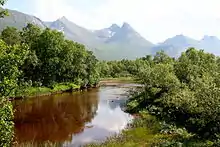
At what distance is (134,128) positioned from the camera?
3975 cm

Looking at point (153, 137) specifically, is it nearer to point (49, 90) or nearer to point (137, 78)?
point (137, 78)

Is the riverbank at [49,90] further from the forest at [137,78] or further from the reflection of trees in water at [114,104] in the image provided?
the reflection of trees in water at [114,104]

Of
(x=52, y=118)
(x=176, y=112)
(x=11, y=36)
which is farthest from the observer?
(x=11, y=36)

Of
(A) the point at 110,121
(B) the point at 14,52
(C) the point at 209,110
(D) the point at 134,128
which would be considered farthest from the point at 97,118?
(B) the point at 14,52

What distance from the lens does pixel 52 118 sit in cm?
4866

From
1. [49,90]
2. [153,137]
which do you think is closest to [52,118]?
[153,137]

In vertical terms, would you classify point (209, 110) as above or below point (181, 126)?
above

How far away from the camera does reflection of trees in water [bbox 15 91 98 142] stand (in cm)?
3788

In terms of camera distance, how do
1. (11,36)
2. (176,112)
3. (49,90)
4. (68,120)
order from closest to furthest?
1. (176,112)
2. (68,120)
3. (49,90)
4. (11,36)

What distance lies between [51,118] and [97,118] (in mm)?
7275

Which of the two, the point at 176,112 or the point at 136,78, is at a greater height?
the point at 136,78

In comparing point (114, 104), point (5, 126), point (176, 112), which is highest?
Result: point (5, 126)

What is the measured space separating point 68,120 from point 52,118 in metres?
3.07

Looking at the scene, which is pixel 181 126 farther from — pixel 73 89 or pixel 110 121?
pixel 73 89
